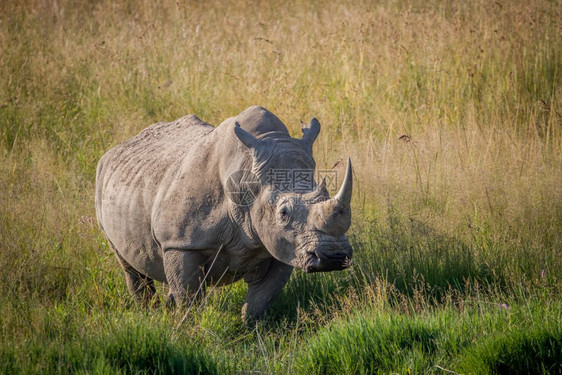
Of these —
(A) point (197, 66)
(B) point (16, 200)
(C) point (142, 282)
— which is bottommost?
(C) point (142, 282)

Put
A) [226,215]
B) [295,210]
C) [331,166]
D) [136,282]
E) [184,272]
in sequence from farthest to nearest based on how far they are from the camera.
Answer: [331,166]
[136,282]
[184,272]
[226,215]
[295,210]

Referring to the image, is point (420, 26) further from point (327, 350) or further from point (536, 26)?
point (327, 350)

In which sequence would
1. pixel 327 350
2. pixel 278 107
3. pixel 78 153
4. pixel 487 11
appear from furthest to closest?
pixel 487 11 → pixel 278 107 → pixel 78 153 → pixel 327 350

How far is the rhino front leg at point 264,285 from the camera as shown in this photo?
18.4 feet

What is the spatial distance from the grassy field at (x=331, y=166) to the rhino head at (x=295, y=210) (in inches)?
21.0

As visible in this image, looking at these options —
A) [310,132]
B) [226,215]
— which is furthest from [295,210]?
[310,132]

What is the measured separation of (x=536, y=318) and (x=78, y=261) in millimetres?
3781

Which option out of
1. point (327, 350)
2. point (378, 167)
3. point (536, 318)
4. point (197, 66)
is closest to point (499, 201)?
point (378, 167)

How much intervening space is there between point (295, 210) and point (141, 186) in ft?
5.07

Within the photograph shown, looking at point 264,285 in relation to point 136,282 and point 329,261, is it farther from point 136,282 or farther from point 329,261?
point 136,282

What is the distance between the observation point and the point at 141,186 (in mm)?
5914

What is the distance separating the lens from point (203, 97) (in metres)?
10.1

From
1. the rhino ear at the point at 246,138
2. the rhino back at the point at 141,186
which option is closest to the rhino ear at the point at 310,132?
the rhino ear at the point at 246,138

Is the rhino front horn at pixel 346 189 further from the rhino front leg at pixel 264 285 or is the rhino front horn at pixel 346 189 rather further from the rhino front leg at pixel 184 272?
the rhino front leg at pixel 184 272
